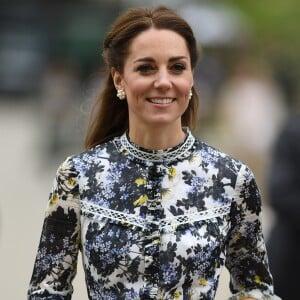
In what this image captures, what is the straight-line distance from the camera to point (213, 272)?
15.5 ft

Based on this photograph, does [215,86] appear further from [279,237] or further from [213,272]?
[213,272]

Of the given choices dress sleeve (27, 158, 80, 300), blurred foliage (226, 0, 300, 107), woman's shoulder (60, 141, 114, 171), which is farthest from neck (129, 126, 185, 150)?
blurred foliage (226, 0, 300, 107)

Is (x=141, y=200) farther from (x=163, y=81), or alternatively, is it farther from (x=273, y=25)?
(x=273, y=25)

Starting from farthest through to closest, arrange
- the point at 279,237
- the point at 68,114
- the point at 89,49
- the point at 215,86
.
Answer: the point at 89,49, the point at 215,86, the point at 68,114, the point at 279,237

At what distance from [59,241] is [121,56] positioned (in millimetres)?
671

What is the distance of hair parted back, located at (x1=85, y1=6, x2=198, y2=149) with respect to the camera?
15.5ft

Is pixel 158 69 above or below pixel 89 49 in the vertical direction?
below

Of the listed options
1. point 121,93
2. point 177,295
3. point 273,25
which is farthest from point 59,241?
point 273,25

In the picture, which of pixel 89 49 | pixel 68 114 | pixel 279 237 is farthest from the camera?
pixel 89 49

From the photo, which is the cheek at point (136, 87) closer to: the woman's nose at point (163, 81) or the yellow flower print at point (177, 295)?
the woman's nose at point (163, 81)

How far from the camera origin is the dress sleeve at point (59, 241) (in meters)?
4.74

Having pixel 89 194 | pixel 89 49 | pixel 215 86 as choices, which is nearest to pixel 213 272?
pixel 89 194

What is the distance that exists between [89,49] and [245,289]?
78.3 feet

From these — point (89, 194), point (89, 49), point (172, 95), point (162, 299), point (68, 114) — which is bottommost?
point (162, 299)
